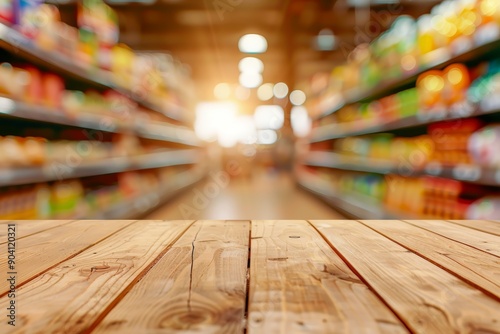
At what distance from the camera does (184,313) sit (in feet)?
1.98

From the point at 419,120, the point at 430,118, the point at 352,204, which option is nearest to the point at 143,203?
the point at 352,204

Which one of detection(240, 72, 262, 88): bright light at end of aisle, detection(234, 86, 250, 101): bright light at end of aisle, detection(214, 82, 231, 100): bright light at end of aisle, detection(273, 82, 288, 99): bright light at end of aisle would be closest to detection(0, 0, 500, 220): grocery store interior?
detection(240, 72, 262, 88): bright light at end of aisle

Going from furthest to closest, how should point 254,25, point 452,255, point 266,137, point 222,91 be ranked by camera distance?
point 266,137, point 222,91, point 254,25, point 452,255

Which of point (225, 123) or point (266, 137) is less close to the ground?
point (225, 123)

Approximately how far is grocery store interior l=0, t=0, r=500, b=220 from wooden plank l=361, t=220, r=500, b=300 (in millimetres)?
1235

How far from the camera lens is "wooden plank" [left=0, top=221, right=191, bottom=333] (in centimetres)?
58

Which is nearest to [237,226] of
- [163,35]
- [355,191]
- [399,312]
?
[399,312]

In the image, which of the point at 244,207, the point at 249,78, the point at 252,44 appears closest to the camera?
the point at 244,207

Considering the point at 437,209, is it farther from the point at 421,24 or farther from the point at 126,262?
the point at 126,262

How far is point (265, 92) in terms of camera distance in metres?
18.8

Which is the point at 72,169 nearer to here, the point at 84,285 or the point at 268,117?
the point at 84,285

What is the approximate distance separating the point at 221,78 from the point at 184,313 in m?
15.4

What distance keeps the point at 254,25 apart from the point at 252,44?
1399mm

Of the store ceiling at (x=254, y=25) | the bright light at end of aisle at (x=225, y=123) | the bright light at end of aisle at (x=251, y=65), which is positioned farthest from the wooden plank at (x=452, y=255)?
the bright light at end of aisle at (x=225, y=123)
